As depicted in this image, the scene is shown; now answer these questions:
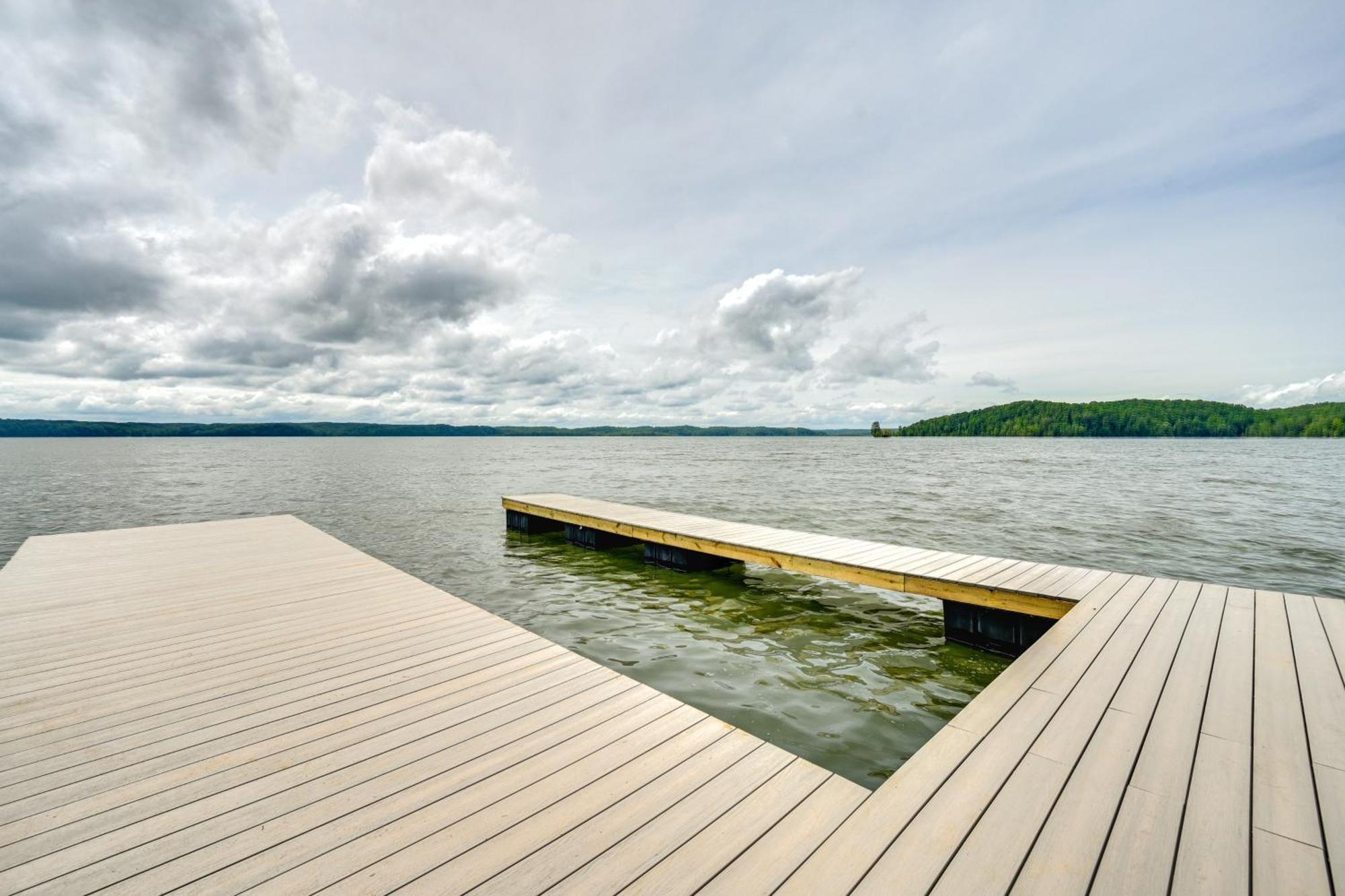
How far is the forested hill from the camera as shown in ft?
340

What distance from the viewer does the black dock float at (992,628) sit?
5.85 m

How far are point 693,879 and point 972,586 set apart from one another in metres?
5.03

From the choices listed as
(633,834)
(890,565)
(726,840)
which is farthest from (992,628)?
(633,834)

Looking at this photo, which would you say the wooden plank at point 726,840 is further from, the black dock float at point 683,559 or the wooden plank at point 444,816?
the black dock float at point 683,559

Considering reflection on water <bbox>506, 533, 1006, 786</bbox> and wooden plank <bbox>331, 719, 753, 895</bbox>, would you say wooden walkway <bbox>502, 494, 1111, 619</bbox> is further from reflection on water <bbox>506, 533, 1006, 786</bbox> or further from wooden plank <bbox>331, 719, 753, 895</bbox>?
wooden plank <bbox>331, 719, 753, 895</bbox>

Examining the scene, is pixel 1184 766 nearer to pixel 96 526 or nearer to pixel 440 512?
pixel 440 512

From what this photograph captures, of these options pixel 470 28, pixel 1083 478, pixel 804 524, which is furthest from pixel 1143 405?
pixel 470 28

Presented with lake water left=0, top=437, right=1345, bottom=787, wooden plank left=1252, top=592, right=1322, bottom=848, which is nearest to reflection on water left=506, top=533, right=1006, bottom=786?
lake water left=0, top=437, right=1345, bottom=787

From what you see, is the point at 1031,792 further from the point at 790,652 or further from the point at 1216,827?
the point at 790,652

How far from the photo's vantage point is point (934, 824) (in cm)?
214

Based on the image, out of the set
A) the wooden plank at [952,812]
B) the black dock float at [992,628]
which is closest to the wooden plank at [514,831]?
the wooden plank at [952,812]

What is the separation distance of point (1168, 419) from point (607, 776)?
143439mm

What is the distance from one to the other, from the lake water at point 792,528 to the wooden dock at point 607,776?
1.54m

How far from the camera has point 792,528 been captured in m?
14.0
